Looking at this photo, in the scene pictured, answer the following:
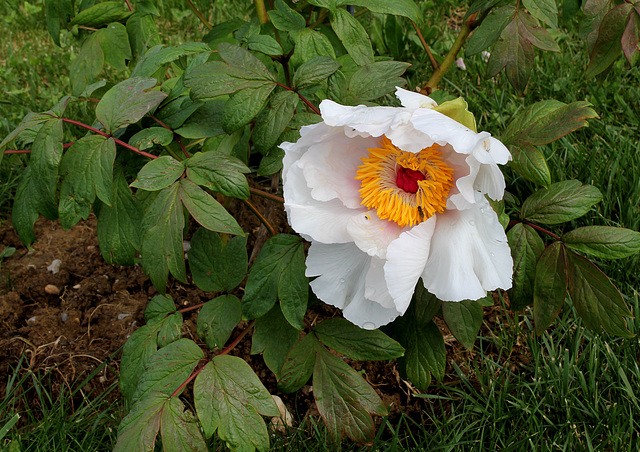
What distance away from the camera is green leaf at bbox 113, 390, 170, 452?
116 cm

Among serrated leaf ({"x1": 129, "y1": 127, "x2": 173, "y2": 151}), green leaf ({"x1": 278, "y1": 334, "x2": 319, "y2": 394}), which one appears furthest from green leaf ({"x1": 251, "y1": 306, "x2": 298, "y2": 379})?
serrated leaf ({"x1": 129, "y1": 127, "x2": 173, "y2": 151})

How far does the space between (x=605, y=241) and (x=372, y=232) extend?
0.52 m

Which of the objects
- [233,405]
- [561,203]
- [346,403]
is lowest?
[346,403]

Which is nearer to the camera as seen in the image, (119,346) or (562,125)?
(562,125)

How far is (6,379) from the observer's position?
1855mm

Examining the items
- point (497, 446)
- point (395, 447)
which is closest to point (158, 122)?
point (395, 447)

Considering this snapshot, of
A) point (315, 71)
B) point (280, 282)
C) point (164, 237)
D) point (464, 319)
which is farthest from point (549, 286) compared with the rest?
point (164, 237)

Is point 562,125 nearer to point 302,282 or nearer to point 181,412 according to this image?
point 302,282

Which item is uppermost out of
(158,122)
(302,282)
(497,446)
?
(158,122)

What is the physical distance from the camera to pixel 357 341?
1.30 m

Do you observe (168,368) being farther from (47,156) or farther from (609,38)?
(609,38)

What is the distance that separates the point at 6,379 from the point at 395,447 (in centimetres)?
121

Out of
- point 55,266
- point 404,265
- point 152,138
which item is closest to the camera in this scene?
point 404,265

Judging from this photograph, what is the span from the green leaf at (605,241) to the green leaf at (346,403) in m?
0.54
